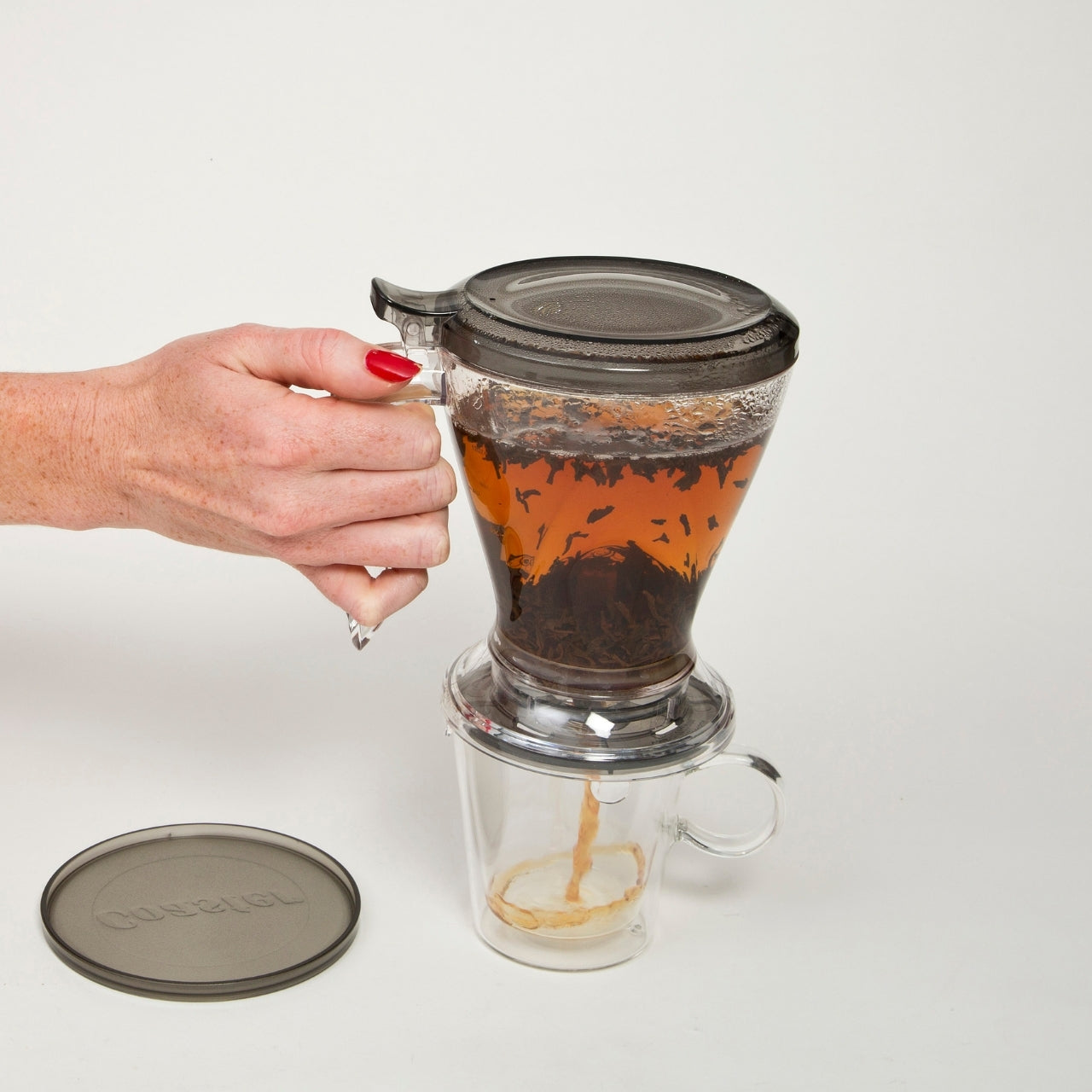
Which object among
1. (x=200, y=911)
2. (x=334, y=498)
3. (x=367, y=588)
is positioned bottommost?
(x=200, y=911)

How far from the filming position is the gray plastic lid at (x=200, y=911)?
4.79 feet

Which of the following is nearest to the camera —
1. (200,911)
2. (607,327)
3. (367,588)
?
(607,327)

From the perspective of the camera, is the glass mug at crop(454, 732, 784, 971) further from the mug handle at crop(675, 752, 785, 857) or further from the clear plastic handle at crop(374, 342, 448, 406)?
the clear plastic handle at crop(374, 342, 448, 406)

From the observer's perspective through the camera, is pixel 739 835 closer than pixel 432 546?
No

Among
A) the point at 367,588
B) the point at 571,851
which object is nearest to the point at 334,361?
the point at 367,588

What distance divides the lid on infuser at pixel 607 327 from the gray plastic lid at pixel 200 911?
0.60 m

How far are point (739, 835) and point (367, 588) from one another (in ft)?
1.59

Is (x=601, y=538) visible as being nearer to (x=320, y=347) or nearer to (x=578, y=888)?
(x=320, y=347)

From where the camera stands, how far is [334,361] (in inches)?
53.1

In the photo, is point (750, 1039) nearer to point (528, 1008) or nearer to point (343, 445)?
point (528, 1008)

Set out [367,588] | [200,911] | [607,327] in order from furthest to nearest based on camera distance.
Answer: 1. [200,911]
2. [367,588]
3. [607,327]

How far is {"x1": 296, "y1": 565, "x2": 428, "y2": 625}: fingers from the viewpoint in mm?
A: 1459

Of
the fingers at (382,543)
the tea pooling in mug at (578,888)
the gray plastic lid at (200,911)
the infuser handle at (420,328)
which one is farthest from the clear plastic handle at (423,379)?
the gray plastic lid at (200,911)

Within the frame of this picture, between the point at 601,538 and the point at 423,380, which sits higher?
the point at 423,380
